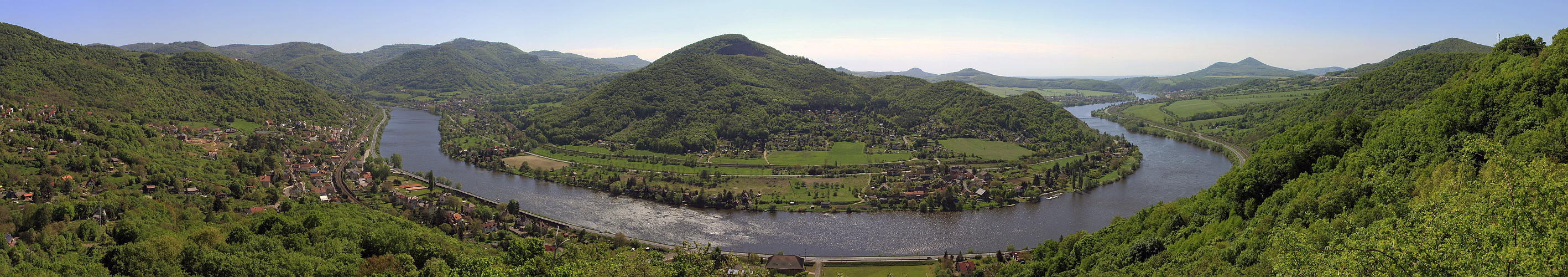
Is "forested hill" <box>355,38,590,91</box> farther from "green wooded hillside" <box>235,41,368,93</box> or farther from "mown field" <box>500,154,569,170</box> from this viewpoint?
"mown field" <box>500,154,569,170</box>

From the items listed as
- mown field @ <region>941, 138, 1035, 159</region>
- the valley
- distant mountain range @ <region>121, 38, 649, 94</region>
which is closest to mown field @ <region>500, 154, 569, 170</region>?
the valley

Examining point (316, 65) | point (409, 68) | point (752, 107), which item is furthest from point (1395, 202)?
point (316, 65)


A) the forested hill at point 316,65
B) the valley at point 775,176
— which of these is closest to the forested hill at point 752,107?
the valley at point 775,176

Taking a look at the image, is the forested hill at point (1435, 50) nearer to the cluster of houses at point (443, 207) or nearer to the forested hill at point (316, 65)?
the cluster of houses at point (443, 207)

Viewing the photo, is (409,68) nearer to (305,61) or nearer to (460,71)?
(460,71)

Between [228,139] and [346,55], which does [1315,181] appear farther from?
[346,55]
